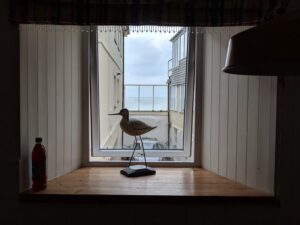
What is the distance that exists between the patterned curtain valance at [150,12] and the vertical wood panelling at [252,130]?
309mm

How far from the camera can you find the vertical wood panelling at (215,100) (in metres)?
1.62

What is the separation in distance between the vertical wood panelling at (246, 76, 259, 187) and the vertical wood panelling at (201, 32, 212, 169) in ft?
1.05

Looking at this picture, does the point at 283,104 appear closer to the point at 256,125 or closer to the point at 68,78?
the point at 256,125

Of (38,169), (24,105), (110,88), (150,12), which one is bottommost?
(38,169)

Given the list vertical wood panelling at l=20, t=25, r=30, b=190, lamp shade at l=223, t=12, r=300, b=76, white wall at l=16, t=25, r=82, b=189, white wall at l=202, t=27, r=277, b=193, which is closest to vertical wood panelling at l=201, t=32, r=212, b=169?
white wall at l=202, t=27, r=277, b=193

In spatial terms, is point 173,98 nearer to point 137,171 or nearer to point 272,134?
point 137,171

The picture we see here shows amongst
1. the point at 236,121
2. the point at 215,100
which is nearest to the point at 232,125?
the point at 236,121

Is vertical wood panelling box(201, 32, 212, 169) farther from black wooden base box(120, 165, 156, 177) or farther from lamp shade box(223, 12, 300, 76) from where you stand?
lamp shade box(223, 12, 300, 76)

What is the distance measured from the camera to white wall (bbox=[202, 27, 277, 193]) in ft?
4.42

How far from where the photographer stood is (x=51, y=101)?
1.51 m

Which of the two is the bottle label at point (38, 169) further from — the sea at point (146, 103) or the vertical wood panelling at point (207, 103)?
the vertical wood panelling at point (207, 103)

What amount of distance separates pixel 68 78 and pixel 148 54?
52 cm

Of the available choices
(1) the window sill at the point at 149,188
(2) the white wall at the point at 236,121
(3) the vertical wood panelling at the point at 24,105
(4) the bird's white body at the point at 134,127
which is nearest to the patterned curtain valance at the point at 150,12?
(3) the vertical wood panelling at the point at 24,105

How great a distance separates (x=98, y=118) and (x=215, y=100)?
747 millimetres
